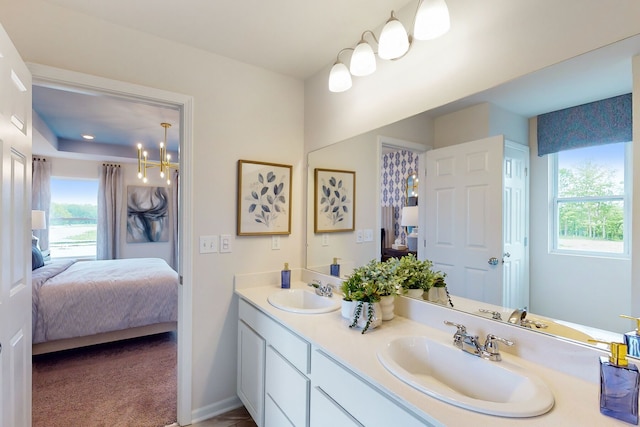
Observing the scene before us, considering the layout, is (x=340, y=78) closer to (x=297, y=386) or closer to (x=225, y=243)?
(x=225, y=243)

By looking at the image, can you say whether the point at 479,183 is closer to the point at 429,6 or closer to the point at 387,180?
the point at 387,180

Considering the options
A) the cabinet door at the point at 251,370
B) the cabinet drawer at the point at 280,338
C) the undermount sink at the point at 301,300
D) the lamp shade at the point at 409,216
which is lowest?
the cabinet door at the point at 251,370

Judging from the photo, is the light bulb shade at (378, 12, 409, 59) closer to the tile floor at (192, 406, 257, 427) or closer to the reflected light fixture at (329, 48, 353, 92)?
the reflected light fixture at (329, 48, 353, 92)

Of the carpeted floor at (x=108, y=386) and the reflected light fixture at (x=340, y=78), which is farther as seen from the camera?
the carpeted floor at (x=108, y=386)

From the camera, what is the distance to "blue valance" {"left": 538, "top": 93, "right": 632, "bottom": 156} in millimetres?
949

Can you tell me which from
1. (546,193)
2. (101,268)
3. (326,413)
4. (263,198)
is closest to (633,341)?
(546,193)

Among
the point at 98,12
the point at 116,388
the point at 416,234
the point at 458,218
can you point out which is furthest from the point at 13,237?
the point at 458,218

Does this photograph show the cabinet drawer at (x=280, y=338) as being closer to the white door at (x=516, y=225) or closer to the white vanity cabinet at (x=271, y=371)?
the white vanity cabinet at (x=271, y=371)

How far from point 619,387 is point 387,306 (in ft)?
2.69

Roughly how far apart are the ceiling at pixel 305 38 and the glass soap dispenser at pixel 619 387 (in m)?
0.79

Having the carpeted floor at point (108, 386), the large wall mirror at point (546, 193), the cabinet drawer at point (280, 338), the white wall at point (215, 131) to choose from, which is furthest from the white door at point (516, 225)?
the carpeted floor at point (108, 386)

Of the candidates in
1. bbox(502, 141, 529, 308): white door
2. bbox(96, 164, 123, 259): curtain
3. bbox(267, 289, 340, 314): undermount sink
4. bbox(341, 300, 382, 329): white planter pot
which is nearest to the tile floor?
bbox(267, 289, 340, 314): undermount sink

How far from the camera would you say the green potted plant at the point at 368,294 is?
4.45 feet

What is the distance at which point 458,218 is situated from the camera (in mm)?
1396
